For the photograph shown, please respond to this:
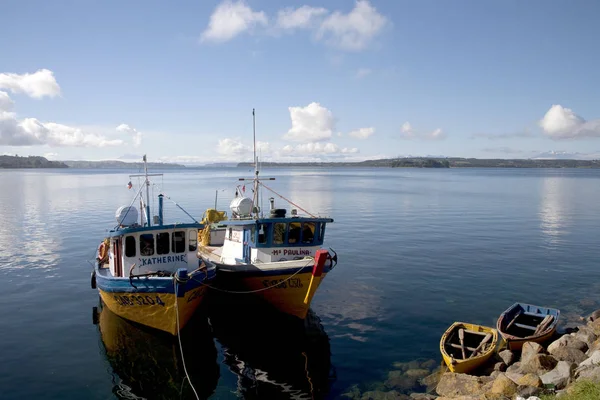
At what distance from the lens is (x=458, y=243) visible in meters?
40.9

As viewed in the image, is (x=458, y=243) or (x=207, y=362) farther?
(x=458, y=243)

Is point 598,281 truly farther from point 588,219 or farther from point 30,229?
point 30,229

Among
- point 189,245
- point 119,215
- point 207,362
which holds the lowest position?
point 207,362

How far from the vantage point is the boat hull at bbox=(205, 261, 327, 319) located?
22.5 meters

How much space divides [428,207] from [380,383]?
2185 inches

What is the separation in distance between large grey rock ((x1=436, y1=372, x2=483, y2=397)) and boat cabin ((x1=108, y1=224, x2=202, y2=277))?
13.4m

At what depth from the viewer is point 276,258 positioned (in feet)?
80.8

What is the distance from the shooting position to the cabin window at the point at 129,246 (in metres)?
21.8

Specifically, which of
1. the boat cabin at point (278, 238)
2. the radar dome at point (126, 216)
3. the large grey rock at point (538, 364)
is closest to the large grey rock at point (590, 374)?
the large grey rock at point (538, 364)

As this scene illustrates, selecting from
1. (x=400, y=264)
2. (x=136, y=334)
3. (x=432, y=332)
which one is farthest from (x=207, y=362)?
(x=400, y=264)

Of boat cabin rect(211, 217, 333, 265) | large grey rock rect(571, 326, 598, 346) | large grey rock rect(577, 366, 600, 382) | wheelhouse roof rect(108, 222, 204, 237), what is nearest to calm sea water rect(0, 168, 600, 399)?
boat cabin rect(211, 217, 333, 265)

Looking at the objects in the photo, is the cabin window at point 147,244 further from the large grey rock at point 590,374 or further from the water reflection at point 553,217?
the water reflection at point 553,217

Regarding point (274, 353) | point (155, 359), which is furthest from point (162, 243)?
point (274, 353)

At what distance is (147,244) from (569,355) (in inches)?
751
